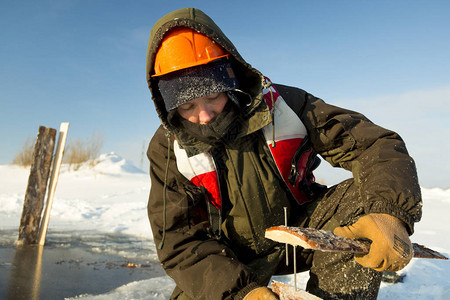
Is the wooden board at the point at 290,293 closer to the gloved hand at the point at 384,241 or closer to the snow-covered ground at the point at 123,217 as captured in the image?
the gloved hand at the point at 384,241

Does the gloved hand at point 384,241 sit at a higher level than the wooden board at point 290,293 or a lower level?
higher

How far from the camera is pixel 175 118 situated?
2088 mm

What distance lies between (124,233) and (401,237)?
18.7ft

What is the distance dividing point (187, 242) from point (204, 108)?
2.68 ft

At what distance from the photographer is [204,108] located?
1.95 meters

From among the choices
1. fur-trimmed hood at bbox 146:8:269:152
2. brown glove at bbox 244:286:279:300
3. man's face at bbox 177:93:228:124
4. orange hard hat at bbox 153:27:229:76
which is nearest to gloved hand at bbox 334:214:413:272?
brown glove at bbox 244:286:279:300

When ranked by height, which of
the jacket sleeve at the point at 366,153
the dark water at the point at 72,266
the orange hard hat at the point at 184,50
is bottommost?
the dark water at the point at 72,266

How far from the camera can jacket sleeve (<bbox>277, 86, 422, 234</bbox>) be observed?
153 cm

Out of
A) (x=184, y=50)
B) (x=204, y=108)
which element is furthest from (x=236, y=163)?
(x=184, y=50)

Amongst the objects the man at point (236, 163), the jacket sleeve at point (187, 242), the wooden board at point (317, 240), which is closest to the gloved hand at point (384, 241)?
the wooden board at point (317, 240)

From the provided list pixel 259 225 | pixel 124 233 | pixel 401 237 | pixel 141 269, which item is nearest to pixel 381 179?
pixel 401 237

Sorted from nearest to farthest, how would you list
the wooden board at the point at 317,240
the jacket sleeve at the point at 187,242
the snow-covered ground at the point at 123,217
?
the wooden board at the point at 317,240 → the jacket sleeve at the point at 187,242 → the snow-covered ground at the point at 123,217

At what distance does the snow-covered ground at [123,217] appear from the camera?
2.97 meters

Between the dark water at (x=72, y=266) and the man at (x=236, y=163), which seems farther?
the dark water at (x=72, y=266)
